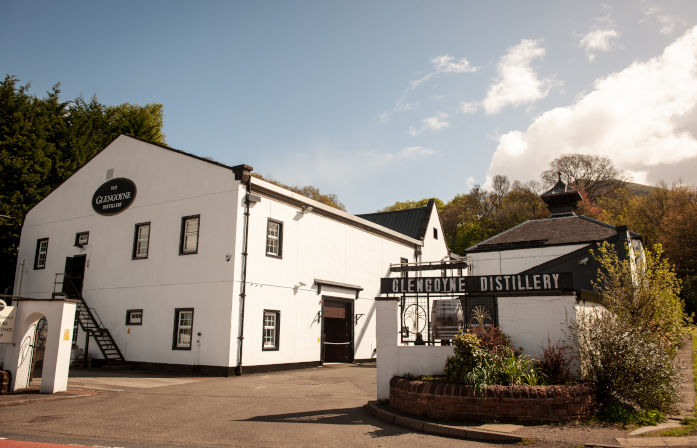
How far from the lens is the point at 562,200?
32.8 meters

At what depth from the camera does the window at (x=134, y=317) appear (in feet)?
67.8

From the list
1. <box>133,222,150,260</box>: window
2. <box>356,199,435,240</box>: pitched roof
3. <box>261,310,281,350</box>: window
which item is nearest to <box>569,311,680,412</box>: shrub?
<box>261,310,281,350</box>: window

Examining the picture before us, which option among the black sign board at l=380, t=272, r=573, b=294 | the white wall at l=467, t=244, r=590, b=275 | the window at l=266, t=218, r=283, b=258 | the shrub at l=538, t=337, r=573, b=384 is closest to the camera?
the shrub at l=538, t=337, r=573, b=384

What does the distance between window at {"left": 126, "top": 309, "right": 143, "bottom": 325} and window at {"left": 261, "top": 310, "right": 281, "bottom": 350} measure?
221 inches

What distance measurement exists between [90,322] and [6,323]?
999cm

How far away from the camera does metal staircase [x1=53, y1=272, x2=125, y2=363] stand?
2061cm

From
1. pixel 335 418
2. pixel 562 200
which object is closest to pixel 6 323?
pixel 335 418

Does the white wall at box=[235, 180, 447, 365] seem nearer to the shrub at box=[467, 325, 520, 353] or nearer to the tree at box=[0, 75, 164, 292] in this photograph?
the shrub at box=[467, 325, 520, 353]

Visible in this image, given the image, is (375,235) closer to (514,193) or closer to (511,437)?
(511,437)

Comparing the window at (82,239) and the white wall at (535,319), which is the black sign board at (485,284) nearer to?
the white wall at (535,319)

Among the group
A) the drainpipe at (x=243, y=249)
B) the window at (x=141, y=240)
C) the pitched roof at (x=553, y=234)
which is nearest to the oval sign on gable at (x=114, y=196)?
the window at (x=141, y=240)

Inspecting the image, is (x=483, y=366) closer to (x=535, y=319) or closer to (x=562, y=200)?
(x=535, y=319)

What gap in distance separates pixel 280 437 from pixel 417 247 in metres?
25.7

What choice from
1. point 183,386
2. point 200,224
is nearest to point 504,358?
point 183,386
